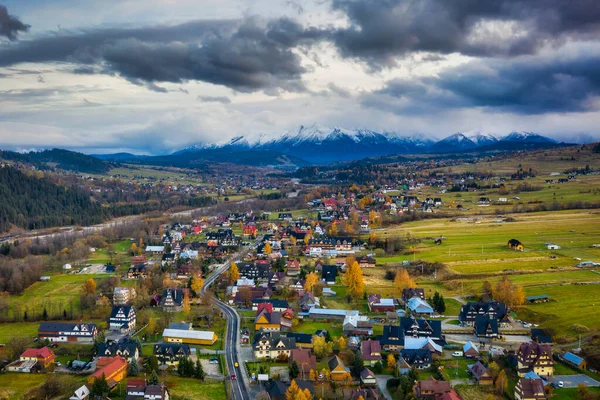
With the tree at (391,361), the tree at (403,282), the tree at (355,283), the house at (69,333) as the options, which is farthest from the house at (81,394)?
the tree at (403,282)

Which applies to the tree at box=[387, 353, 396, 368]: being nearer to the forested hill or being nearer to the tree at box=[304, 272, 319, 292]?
the tree at box=[304, 272, 319, 292]

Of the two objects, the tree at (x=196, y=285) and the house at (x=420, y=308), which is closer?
the house at (x=420, y=308)

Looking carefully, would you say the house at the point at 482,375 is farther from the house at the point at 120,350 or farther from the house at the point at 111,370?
the house at the point at 120,350

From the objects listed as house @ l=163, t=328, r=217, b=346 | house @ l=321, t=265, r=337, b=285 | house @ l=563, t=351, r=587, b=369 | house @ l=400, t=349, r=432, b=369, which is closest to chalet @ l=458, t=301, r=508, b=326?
house @ l=563, t=351, r=587, b=369

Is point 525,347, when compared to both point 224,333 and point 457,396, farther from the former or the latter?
point 224,333

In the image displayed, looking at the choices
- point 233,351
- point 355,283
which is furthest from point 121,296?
point 355,283

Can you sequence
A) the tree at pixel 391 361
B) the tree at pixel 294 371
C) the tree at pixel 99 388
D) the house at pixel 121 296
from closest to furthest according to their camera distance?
the tree at pixel 99 388
the tree at pixel 294 371
the tree at pixel 391 361
the house at pixel 121 296
